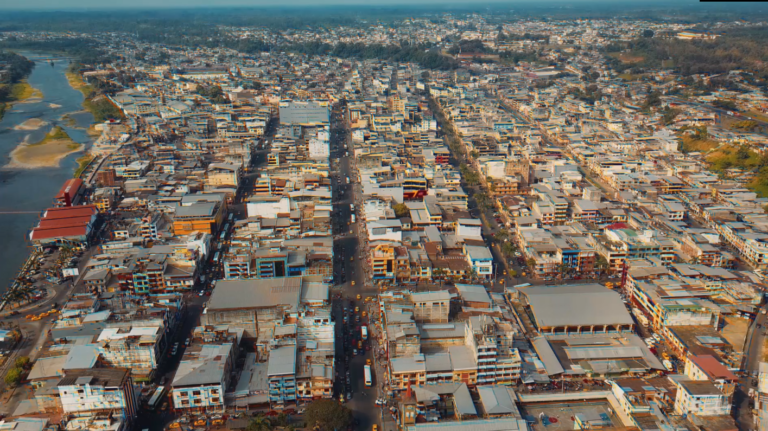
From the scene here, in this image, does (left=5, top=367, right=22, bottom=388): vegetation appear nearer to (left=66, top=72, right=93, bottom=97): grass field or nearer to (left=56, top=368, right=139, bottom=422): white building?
(left=56, top=368, right=139, bottom=422): white building

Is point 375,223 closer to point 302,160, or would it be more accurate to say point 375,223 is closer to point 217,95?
point 302,160

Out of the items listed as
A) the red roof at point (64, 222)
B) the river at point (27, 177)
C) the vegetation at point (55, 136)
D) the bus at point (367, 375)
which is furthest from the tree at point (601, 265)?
the vegetation at point (55, 136)

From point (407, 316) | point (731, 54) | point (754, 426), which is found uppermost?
point (731, 54)

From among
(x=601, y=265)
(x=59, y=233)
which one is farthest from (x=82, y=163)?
(x=601, y=265)

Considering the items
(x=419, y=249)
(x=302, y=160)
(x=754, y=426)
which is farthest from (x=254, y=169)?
(x=754, y=426)

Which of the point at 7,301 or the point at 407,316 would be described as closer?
the point at 407,316

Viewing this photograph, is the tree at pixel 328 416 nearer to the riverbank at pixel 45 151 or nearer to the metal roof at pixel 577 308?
the metal roof at pixel 577 308

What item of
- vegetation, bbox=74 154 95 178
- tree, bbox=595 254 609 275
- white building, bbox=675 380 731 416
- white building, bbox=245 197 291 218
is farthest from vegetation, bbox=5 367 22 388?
vegetation, bbox=74 154 95 178
